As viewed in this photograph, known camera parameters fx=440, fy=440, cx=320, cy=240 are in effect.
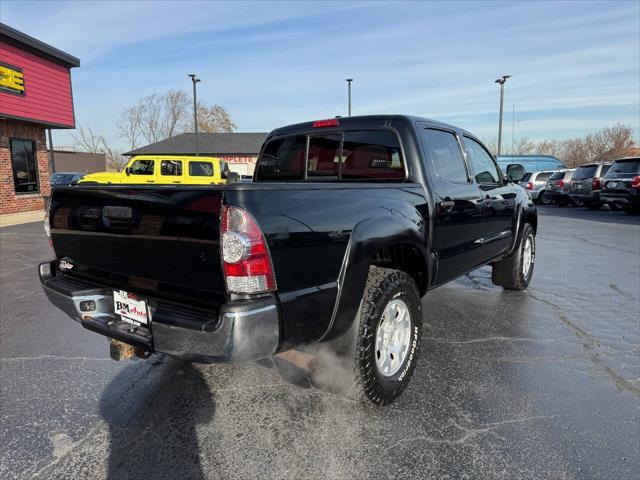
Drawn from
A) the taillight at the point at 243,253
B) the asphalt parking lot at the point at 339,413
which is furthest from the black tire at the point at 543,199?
the taillight at the point at 243,253

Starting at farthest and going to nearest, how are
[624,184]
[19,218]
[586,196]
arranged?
→ [586,196]
[19,218]
[624,184]

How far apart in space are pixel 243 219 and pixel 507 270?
14.5ft

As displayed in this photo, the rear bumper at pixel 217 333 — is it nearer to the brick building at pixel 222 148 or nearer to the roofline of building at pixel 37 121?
the roofline of building at pixel 37 121

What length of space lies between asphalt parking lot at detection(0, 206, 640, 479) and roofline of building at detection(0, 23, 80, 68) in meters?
13.7

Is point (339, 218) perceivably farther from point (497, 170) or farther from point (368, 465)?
point (497, 170)

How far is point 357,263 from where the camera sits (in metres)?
2.50

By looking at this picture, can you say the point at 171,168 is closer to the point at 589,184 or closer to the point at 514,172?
the point at 514,172

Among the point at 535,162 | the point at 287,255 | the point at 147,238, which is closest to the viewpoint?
the point at 287,255

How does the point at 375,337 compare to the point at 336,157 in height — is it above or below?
below

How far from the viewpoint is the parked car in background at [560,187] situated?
18.8m

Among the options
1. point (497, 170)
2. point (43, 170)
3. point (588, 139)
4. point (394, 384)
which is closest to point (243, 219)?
point (394, 384)

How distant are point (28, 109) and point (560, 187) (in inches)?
831

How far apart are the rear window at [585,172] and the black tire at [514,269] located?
13.9 meters

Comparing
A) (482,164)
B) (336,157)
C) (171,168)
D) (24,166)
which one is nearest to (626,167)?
(482,164)
